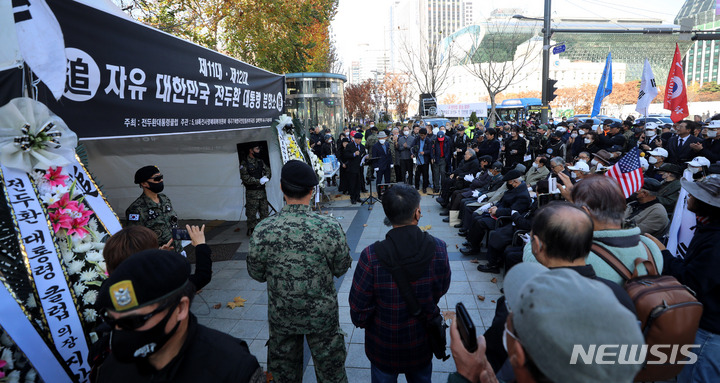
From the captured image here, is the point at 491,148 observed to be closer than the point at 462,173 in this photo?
No

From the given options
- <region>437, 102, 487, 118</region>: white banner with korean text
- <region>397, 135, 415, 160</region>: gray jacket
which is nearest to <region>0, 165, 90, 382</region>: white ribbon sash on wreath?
<region>397, 135, 415, 160</region>: gray jacket

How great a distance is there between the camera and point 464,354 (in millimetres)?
1465

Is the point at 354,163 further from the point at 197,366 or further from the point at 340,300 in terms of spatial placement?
the point at 197,366

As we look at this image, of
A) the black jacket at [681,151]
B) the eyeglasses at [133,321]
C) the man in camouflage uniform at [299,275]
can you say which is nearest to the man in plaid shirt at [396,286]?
the man in camouflage uniform at [299,275]

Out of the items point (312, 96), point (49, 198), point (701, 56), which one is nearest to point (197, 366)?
point (49, 198)

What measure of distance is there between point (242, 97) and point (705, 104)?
A: 210 ft

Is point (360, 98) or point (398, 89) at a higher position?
point (398, 89)

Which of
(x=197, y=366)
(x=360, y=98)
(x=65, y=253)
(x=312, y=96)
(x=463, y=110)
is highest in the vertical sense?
(x=360, y=98)

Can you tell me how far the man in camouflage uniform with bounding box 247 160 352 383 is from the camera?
8.41ft

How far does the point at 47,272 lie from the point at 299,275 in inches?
61.6

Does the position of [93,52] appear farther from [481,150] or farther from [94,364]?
[481,150]

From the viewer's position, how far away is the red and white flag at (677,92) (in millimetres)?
9586

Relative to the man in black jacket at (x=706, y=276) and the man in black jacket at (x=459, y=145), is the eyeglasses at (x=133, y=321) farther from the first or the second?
the man in black jacket at (x=459, y=145)

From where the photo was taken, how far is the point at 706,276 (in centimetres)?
233
